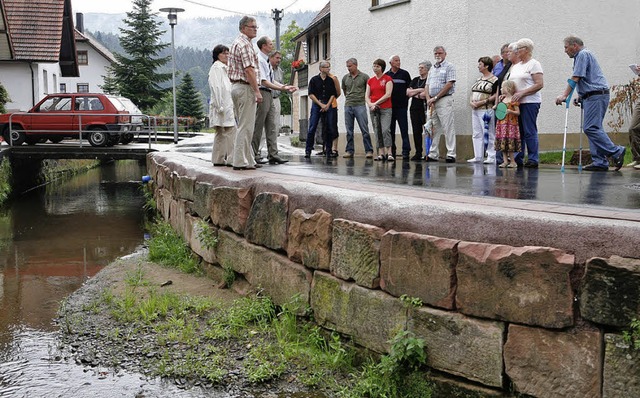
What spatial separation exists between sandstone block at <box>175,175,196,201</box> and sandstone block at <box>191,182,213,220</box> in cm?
29

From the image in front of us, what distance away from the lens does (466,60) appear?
12750 millimetres

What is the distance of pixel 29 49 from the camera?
29.3 meters

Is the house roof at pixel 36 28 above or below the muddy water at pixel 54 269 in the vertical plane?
above

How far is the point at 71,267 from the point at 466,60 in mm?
7556

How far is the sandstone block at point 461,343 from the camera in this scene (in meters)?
4.14

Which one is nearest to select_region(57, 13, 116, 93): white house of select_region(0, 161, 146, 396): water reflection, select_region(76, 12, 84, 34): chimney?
select_region(76, 12, 84, 34): chimney

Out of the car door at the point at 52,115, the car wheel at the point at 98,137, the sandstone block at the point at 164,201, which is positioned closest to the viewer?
the sandstone block at the point at 164,201

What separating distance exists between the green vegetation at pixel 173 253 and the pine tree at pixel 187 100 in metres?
49.8

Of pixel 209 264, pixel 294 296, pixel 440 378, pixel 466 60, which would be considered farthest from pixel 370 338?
pixel 466 60

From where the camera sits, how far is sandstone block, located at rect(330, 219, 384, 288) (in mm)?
4848

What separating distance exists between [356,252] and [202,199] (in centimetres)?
345

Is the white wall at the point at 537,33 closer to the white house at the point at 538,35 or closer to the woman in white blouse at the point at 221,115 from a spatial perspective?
the white house at the point at 538,35

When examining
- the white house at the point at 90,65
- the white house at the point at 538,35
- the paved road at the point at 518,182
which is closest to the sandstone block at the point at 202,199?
the paved road at the point at 518,182

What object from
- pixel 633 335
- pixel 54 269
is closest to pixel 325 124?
pixel 54 269
